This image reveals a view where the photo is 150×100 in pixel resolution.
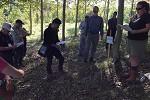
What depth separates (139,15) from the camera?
23.9ft

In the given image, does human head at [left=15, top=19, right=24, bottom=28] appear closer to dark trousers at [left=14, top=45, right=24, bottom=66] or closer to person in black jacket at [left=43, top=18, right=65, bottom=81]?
dark trousers at [left=14, top=45, right=24, bottom=66]

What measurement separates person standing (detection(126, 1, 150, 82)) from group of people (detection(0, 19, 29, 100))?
2.97 metres

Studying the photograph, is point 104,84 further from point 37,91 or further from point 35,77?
point 35,77

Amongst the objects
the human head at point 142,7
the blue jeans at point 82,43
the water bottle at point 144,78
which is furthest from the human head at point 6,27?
the blue jeans at point 82,43

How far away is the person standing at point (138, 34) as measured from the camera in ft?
23.3

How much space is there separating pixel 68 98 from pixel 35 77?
2.52m

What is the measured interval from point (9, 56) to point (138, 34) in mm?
3527

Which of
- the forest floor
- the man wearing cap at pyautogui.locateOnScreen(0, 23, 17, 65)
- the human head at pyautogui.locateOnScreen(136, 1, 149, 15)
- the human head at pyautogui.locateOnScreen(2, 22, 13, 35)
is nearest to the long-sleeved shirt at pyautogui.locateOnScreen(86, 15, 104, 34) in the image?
the forest floor

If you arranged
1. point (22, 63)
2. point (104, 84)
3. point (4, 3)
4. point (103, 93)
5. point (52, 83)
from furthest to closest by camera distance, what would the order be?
point (4, 3) → point (22, 63) → point (52, 83) → point (104, 84) → point (103, 93)

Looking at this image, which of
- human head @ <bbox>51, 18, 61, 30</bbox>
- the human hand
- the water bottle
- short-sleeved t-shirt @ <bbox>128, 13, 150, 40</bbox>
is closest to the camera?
the human hand

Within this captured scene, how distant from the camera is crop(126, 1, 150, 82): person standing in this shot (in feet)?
23.3

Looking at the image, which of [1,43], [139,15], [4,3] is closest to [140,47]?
[139,15]

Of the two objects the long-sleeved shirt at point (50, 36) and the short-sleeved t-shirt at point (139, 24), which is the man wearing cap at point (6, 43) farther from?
the short-sleeved t-shirt at point (139, 24)

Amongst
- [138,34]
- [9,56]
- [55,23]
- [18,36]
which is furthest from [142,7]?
[18,36]
